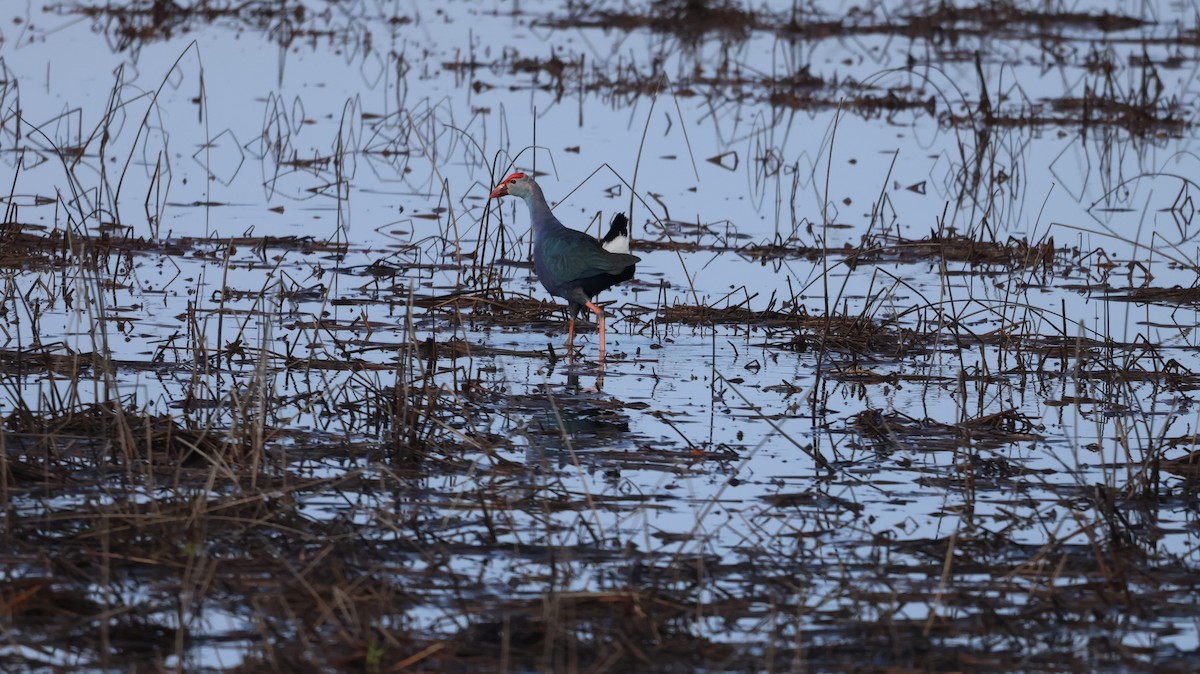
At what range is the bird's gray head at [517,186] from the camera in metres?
8.70

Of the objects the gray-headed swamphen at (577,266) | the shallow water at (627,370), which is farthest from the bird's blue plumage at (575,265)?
the shallow water at (627,370)

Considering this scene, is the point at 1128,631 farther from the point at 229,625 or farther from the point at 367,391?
the point at 367,391

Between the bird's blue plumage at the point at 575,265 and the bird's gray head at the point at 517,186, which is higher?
the bird's gray head at the point at 517,186

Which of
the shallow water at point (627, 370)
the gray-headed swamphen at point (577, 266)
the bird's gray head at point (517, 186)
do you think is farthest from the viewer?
the bird's gray head at point (517, 186)

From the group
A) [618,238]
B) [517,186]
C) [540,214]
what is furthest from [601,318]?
[517,186]

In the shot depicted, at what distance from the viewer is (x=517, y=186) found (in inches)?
346

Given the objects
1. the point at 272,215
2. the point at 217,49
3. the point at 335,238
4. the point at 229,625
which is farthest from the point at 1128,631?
the point at 217,49

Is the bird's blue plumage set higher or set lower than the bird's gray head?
lower

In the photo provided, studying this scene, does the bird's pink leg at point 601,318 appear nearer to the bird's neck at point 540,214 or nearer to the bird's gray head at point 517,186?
the bird's neck at point 540,214

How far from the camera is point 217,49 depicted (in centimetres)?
1842

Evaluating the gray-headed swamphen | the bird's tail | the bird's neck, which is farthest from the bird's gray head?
the bird's tail

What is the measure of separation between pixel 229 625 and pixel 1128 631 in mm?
2273

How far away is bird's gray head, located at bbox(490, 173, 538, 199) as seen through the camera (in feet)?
28.5

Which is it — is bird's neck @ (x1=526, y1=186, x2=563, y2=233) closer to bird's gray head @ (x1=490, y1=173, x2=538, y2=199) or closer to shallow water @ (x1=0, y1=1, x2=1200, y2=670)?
bird's gray head @ (x1=490, y1=173, x2=538, y2=199)
